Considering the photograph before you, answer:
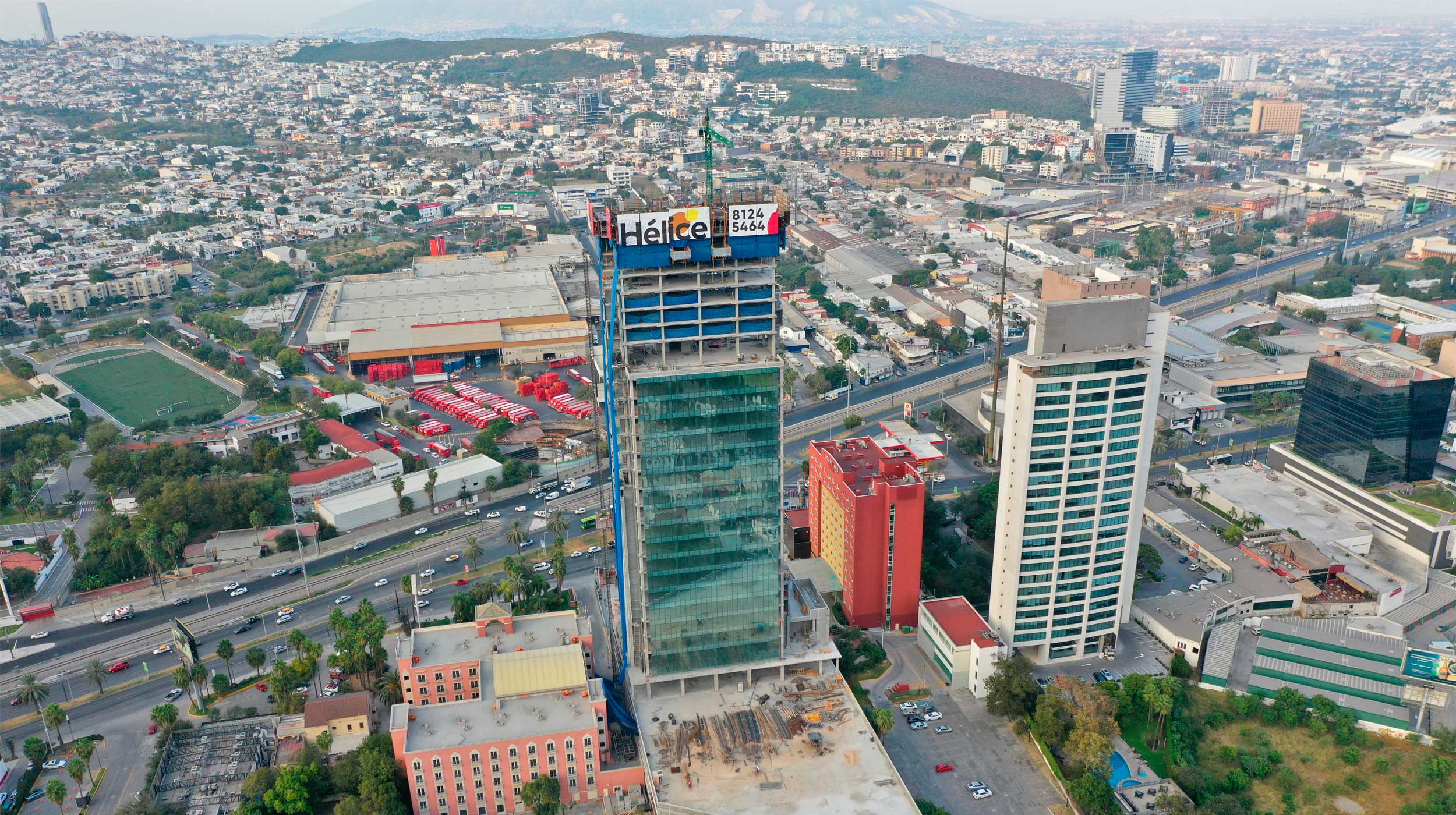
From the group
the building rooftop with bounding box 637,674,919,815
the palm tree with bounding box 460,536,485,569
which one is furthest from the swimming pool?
the palm tree with bounding box 460,536,485,569

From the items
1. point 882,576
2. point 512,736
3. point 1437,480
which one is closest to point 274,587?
point 512,736

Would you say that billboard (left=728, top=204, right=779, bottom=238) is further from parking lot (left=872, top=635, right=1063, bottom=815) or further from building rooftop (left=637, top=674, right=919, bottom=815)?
parking lot (left=872, top=635, right=1063, bottom=815)

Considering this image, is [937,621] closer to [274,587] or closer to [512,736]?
[512,736]

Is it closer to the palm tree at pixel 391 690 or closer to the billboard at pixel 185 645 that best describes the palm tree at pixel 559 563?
the palm tree at pixel 391 690

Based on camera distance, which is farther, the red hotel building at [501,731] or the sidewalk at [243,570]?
the sidewalk at [243,570]

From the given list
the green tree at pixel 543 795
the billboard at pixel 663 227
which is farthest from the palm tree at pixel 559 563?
the billboard at pixel 663 227

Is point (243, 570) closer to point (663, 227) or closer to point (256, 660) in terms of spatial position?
point (256, 660)
